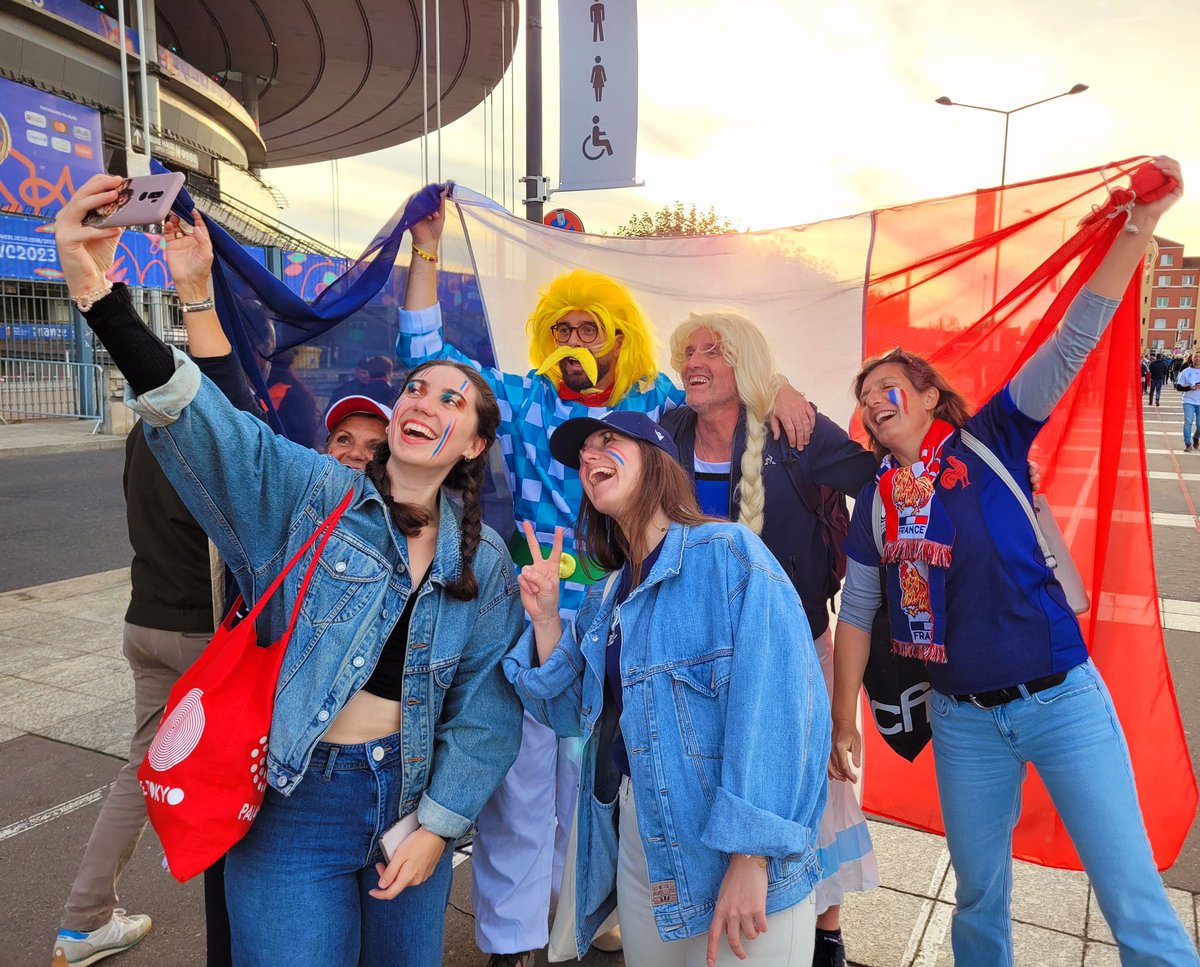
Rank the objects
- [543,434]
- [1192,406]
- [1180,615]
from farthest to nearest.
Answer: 1. [1192,406]
2. [1180,615]
3. [543,434]

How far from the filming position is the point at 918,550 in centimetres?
216

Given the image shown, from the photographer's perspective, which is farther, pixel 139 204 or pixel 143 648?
pixel 143 648

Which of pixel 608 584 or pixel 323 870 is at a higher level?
pixel 608 584

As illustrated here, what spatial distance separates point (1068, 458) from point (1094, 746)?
3.58ft

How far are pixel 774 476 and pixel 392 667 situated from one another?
1352mm

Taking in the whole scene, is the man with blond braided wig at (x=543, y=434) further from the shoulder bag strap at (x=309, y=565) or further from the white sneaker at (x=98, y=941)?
the white sneaker at (x=98, y=941)

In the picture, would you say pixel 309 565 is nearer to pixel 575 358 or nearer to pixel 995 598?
pixel 575 358

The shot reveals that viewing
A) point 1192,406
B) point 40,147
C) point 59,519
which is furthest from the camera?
point 40,147

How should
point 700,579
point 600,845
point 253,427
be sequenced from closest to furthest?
1. point 253,427
2. point 700,579
3. point 600,845

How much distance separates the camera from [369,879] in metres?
1.86

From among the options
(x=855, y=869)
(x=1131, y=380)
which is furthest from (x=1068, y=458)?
(x=855, y=869)

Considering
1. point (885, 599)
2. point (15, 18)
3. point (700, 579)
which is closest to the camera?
point (700, 579)

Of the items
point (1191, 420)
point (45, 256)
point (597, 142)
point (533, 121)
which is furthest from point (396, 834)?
point (45, 256)

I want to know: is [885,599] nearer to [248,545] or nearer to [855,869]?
[855,869]
